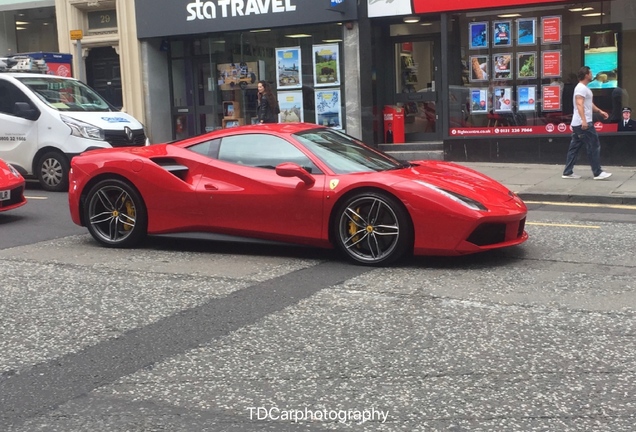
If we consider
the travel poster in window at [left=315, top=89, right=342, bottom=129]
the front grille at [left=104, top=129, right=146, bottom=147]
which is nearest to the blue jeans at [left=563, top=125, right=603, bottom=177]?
the travel poster in window at [left=315, top=89, right=342, bottom=129]

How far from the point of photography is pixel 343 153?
7.61 meters

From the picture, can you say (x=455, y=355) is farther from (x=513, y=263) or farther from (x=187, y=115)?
(x=187, y=115)

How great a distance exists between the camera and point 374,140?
58.3 feet

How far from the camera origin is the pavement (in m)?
11.3

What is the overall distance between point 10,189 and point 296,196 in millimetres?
4430

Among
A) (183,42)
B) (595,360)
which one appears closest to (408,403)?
(595,360)

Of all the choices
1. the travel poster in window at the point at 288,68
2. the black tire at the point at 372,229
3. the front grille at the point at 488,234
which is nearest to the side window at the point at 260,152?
the black tire at the point at 372,229

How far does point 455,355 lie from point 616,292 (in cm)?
201

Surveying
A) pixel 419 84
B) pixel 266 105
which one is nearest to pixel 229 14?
pixel 266 105

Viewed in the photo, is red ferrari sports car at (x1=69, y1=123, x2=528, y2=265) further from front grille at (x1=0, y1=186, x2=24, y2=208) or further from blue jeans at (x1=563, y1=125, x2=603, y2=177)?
blue jeans at (x1=563, y1=125, x2=603, y2=177)

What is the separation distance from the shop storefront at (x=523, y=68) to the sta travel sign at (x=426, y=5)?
0.02 meters

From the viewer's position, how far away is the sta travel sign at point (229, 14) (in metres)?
17.3

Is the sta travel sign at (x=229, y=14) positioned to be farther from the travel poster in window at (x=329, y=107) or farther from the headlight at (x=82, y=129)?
the headlight at (x=82, y=129)

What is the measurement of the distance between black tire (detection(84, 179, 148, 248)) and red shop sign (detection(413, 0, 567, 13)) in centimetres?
1000
